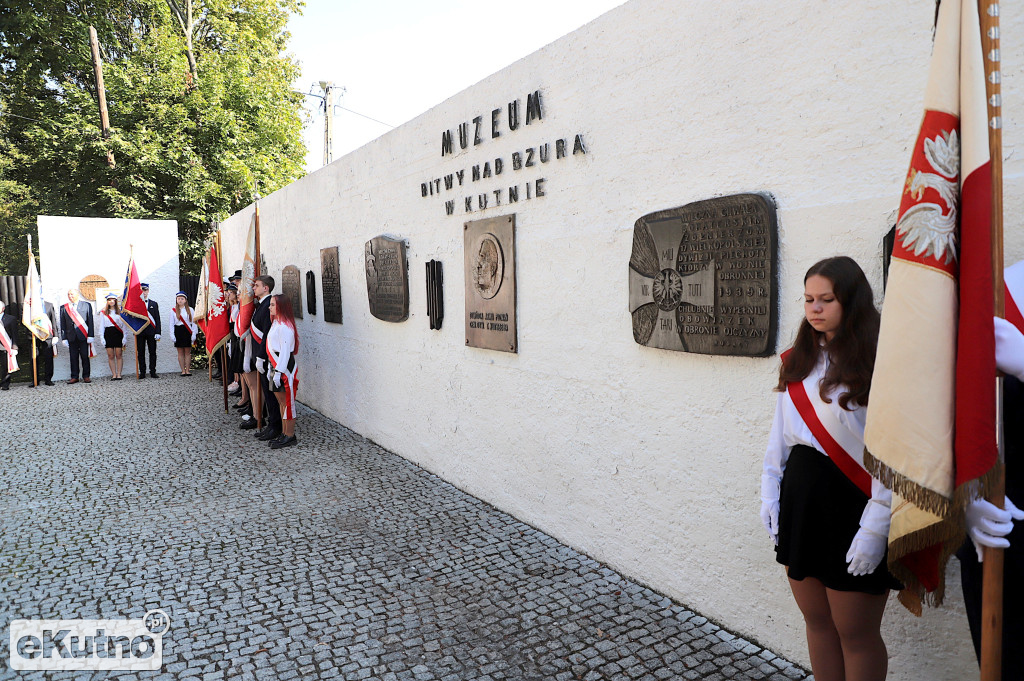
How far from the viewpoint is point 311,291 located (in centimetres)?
886

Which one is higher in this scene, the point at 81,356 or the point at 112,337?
the point at 112,337

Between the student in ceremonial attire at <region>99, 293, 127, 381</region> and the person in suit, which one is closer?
the person in suit

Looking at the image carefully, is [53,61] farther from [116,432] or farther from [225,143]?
[116,432]

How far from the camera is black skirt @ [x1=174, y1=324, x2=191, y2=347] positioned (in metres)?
13.6

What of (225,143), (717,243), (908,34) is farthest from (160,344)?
(908,34)

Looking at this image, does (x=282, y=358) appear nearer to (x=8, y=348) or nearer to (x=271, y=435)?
(x=271, y=435)

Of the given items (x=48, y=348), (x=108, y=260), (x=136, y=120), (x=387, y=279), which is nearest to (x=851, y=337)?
(x=387, y=279)

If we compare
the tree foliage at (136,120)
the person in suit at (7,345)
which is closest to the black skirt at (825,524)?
the person in suit at (7,345)

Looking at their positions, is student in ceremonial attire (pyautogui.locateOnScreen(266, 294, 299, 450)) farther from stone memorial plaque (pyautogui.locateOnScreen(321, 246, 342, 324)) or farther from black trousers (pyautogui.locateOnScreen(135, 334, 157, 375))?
black trousers (pyautogui.locateOnScreen(135, 334, 157, 375))

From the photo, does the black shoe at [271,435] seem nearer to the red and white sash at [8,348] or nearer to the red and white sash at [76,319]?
the red and white sash at [76,319]

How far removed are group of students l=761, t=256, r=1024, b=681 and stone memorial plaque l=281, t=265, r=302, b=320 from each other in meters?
8.21

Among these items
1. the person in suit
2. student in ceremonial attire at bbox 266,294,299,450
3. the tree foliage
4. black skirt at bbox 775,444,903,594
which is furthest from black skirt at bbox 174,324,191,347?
black skirt at bbox 775,444,903,594

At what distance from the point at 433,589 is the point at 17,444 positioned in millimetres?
6593

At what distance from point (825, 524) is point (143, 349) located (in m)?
13.9
